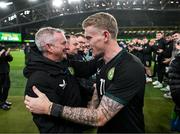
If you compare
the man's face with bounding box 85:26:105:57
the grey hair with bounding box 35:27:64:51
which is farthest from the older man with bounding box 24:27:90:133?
the man's face with bounding box 85:26:105:57

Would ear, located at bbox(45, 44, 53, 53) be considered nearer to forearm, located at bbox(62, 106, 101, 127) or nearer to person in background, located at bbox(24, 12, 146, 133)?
person in background, located at bbox(24, 12, 146, 133)

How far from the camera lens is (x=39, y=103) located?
2.66m

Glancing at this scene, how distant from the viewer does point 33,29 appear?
4550 centimetres

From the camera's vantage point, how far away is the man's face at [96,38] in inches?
105


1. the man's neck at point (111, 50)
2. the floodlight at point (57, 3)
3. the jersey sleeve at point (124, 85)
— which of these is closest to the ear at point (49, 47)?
the man's neck at point (111, 50)

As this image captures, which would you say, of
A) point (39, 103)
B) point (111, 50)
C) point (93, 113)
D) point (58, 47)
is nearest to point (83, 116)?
point (93, 113)

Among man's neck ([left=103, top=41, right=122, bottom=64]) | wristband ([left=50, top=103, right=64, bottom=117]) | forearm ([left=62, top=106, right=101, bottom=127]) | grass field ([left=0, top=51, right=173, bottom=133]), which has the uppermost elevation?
man's neck ([left=103, top=41, right=122, bottom=64])

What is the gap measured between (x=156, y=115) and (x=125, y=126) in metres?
5.41

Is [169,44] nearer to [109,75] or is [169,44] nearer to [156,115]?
[156,115]

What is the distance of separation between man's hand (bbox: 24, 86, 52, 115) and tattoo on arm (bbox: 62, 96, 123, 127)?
153mm

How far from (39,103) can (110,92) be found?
63 cm

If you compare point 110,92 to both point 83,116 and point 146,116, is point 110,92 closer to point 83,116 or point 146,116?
point 83,116

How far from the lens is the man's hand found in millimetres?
2621

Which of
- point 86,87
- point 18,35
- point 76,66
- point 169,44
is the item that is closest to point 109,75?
point 86,87
